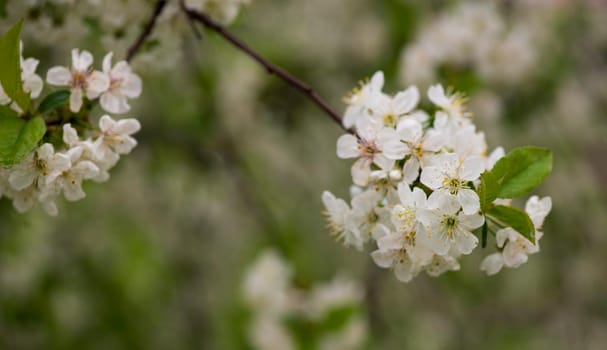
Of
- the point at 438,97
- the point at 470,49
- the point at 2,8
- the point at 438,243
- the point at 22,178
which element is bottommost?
the point at 22,178

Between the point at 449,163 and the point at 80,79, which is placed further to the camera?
the point at 80,79

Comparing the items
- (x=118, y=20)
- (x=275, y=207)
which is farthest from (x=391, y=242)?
(x=275, y=207)

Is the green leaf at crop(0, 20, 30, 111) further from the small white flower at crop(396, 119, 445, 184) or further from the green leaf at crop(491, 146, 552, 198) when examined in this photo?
the green leaf at crop(491, 146, 552, 198)

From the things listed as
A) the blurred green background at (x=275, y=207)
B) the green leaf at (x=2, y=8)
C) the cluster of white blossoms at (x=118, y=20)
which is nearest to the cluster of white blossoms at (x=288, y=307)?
the blurred green background at (x=275, y=207)

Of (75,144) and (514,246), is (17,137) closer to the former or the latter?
(75,144)

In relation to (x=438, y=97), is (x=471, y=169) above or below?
below

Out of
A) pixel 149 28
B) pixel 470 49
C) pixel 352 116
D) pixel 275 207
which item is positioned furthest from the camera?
pixel 275 207

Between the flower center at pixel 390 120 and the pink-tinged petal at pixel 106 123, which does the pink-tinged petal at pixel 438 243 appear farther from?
the pink-tinged petal at pixel 106 123
